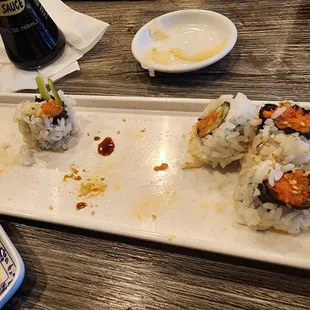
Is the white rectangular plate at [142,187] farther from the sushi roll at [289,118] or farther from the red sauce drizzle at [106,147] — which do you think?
the sushi roll at [289,118]

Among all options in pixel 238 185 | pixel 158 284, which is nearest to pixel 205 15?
pixel 238 185

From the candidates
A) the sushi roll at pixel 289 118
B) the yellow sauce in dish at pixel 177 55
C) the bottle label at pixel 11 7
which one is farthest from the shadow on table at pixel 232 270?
the bottle label at pixel 11 7

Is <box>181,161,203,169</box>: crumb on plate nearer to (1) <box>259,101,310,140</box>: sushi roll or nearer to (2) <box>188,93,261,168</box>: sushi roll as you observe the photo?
(2) <box>188,93,261,168</box>: sushi roll

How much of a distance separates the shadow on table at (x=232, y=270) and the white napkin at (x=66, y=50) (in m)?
1.09

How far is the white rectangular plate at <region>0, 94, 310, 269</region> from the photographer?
1210 millimetres

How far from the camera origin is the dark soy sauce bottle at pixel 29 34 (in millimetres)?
1899

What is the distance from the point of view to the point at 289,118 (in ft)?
4.17

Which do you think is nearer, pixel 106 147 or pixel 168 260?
pixel 168 260

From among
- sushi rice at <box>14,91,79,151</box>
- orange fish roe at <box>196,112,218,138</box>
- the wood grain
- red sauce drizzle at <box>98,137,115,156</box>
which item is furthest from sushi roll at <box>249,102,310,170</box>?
sushi rice at <box>14,91,79,151</box>

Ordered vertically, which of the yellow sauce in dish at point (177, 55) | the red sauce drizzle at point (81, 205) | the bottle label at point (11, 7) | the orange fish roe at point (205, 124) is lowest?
the red sauce drizzle at point (81, 205)

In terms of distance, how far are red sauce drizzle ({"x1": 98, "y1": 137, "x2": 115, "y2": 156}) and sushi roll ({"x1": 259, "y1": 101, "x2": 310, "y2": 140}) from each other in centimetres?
63

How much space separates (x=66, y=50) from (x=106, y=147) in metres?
0.87

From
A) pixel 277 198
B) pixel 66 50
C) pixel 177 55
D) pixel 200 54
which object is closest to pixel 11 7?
pixel 66 50

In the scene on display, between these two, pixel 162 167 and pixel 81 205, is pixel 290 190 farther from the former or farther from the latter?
pixel 81 205
